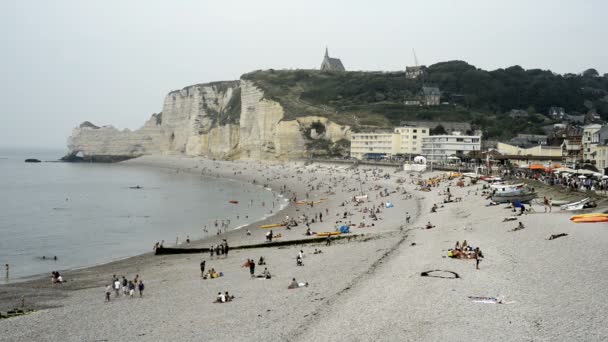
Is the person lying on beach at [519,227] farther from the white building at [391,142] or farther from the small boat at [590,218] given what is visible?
the white building at [391,142]

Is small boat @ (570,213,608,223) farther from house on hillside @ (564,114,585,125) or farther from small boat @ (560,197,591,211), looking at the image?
house on hillside @ (564,114,585,125)

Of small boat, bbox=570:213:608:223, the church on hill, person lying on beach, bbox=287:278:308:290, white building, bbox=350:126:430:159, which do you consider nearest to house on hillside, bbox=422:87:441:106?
white building, bbox=350:126:430:159

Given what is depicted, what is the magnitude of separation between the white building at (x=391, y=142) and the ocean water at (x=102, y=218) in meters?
21.8

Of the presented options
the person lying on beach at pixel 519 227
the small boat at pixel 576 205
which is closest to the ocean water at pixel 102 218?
the person lying on beach at pixel 519 227

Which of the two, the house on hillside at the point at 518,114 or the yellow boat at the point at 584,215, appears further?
the house on hillside at the point at 518,114

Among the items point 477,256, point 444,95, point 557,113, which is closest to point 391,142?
point 444,95

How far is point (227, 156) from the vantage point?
109375 millimetres

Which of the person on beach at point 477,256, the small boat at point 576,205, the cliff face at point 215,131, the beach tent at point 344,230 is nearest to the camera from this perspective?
the person on beach at point 477,256

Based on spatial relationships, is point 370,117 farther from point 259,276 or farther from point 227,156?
point 259,276

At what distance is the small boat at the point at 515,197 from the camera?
93.1 feet

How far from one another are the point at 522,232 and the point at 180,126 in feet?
388

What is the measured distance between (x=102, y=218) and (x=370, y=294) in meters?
31.3

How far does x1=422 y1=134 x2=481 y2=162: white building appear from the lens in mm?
71875

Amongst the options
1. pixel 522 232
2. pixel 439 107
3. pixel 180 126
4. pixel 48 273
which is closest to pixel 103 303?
pixel 48 273
